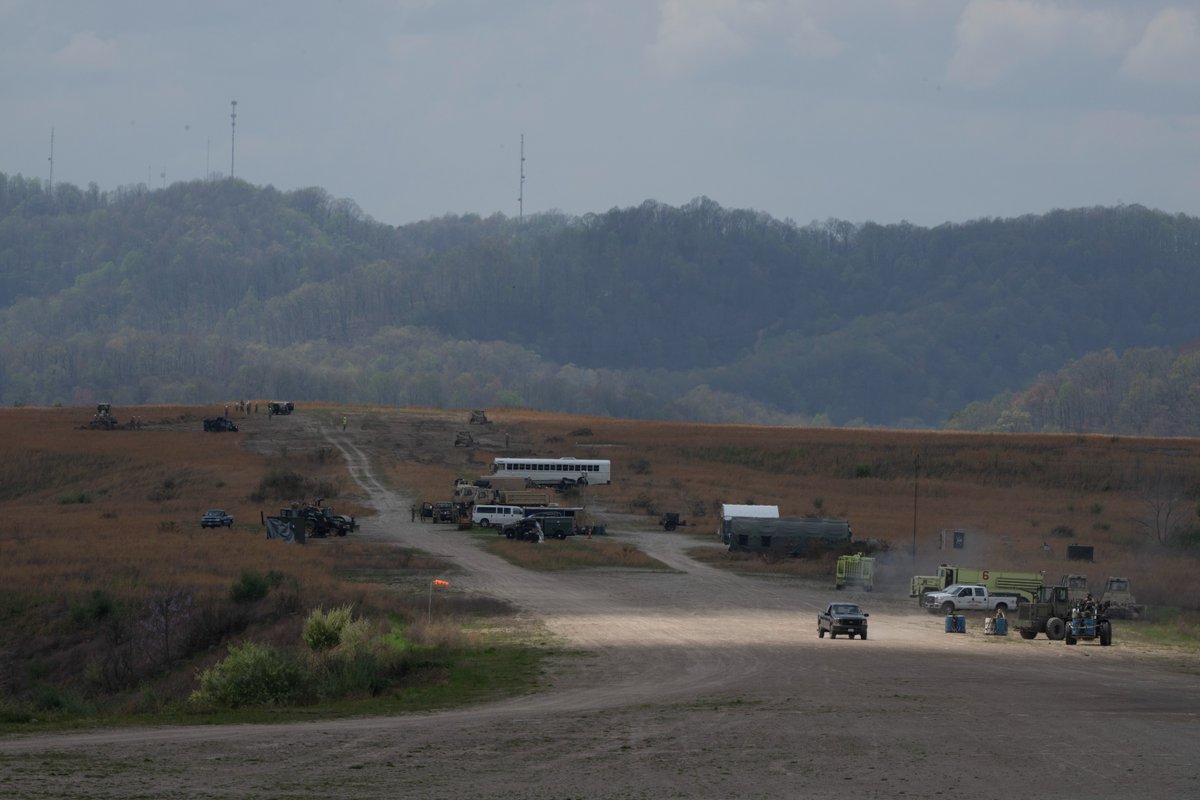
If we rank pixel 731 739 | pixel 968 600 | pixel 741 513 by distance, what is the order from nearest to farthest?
pixel 731 739 → pixel 968 600 → pixel 741 513

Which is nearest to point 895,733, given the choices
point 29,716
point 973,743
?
point 973,743

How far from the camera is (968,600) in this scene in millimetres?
54531

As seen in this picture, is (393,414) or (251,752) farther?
(393,414)

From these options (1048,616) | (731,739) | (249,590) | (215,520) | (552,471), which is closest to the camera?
(731,739)

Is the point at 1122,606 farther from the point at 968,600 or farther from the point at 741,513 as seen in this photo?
the point at 741,513

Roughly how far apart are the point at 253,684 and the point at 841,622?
64.4 feet

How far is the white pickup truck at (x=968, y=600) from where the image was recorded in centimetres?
5438

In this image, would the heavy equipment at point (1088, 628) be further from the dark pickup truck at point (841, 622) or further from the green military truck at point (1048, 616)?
the dark pickup truck at point (841, 622)

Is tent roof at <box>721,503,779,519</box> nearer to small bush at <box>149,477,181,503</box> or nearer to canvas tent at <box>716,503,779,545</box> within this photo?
canvas tent at <box>716,503,779,545</box>

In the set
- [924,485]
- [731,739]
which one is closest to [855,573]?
[731,739]

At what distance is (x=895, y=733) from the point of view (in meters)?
27.2

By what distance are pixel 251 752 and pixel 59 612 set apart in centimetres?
2442

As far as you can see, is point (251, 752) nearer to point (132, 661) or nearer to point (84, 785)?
point (84, 785)

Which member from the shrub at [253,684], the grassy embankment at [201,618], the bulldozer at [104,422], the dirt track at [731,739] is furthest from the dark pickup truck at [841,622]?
the bulldozer at [104,422]
